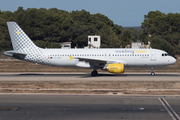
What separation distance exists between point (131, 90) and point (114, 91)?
5.26 ft

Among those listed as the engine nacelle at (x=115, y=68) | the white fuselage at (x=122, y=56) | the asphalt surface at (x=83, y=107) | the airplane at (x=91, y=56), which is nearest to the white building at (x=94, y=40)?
the airplane at (x=91, y=56)

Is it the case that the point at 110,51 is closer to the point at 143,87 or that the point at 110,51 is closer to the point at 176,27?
the point at 143,87

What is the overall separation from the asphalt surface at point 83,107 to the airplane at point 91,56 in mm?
13125

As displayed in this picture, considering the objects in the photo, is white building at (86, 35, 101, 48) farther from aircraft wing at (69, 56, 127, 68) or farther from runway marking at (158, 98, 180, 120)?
runway marking at (158, 98, 180, 120)

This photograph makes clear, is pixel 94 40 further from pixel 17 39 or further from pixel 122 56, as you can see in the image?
pixel 122 56

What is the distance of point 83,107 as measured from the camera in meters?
15.5

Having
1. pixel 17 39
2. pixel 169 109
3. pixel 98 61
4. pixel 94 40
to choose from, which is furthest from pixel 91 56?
pixel 94 40

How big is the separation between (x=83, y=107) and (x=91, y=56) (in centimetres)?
1773

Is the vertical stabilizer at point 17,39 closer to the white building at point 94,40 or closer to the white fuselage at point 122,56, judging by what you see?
the white fuselage at point 122,56

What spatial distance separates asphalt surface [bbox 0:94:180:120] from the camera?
532 inches

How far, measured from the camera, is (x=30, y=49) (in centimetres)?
3356

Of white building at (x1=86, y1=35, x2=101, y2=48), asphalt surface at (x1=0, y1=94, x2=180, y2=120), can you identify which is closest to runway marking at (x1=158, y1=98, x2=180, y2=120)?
asphalt surface at (x1=0, y1=94, x2=180, y2=120)

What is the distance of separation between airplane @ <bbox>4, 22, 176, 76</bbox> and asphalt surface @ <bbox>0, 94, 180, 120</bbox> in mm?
13125

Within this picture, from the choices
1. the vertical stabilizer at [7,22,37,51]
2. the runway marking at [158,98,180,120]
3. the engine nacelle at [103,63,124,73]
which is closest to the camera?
the runway marking at [158,98,180,120]
